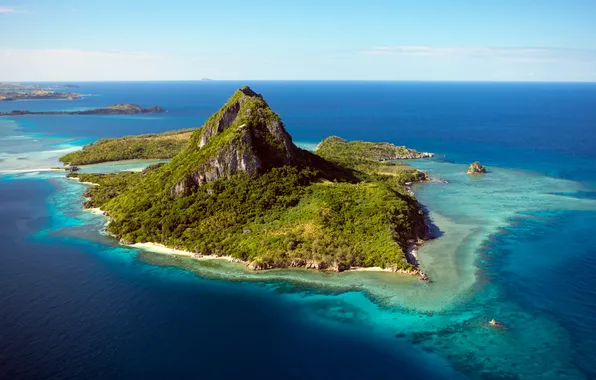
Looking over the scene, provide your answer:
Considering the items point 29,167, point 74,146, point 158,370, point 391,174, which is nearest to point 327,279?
point 158,370

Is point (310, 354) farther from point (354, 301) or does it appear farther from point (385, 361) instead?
point (354, 301)

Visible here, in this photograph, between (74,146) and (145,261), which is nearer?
(145,261)

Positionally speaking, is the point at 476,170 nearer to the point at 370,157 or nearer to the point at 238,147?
the point at 370,157

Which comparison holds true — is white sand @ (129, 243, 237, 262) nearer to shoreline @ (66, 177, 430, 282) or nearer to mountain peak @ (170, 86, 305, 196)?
shoreline @ (66, 177, 430, 282)

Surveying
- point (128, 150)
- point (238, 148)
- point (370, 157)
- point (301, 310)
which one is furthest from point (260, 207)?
point (128, 150)

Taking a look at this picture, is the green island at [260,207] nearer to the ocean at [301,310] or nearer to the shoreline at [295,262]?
the shoreline at [295,262]

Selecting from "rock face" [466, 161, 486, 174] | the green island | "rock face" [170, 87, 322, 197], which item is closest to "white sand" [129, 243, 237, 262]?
the green island

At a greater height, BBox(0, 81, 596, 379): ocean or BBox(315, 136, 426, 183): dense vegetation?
BBox(315, 136, 426, 183): dense vegetation
